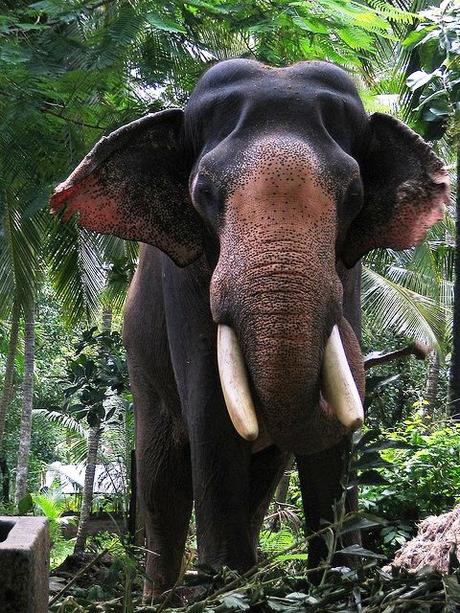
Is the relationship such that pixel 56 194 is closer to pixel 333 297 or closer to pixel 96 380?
pixel 333 297

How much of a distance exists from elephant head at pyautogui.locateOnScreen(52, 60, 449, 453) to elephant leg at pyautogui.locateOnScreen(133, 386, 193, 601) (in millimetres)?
1579

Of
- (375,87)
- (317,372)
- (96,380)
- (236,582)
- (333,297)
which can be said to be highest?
(375,87)

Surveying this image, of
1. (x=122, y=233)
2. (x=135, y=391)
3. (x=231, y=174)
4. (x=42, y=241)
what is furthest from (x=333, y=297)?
(x=42, y=241)

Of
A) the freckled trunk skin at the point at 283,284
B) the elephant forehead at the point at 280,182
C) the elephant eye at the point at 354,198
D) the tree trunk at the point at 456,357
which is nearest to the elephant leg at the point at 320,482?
the freckled trunk skin at the point at 283,284

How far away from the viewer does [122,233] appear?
14.9 feet

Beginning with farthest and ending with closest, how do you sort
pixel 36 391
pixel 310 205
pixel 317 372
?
1. pixel 36 391
2. pixel 310 205
3. pixel 317 372

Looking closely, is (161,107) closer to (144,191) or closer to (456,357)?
(144,191)

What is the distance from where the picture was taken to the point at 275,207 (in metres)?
3.69

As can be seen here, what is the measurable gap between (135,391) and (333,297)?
8.48ft

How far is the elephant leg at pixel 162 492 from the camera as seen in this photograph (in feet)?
19.0

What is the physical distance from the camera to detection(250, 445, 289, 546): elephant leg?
5.10 metres

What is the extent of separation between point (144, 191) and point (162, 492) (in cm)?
194

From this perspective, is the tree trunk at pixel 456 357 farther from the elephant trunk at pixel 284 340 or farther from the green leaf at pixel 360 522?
the green leaf at pixel 360 522

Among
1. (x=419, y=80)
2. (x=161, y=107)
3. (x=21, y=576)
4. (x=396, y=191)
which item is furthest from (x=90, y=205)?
(x=419, y=80)
